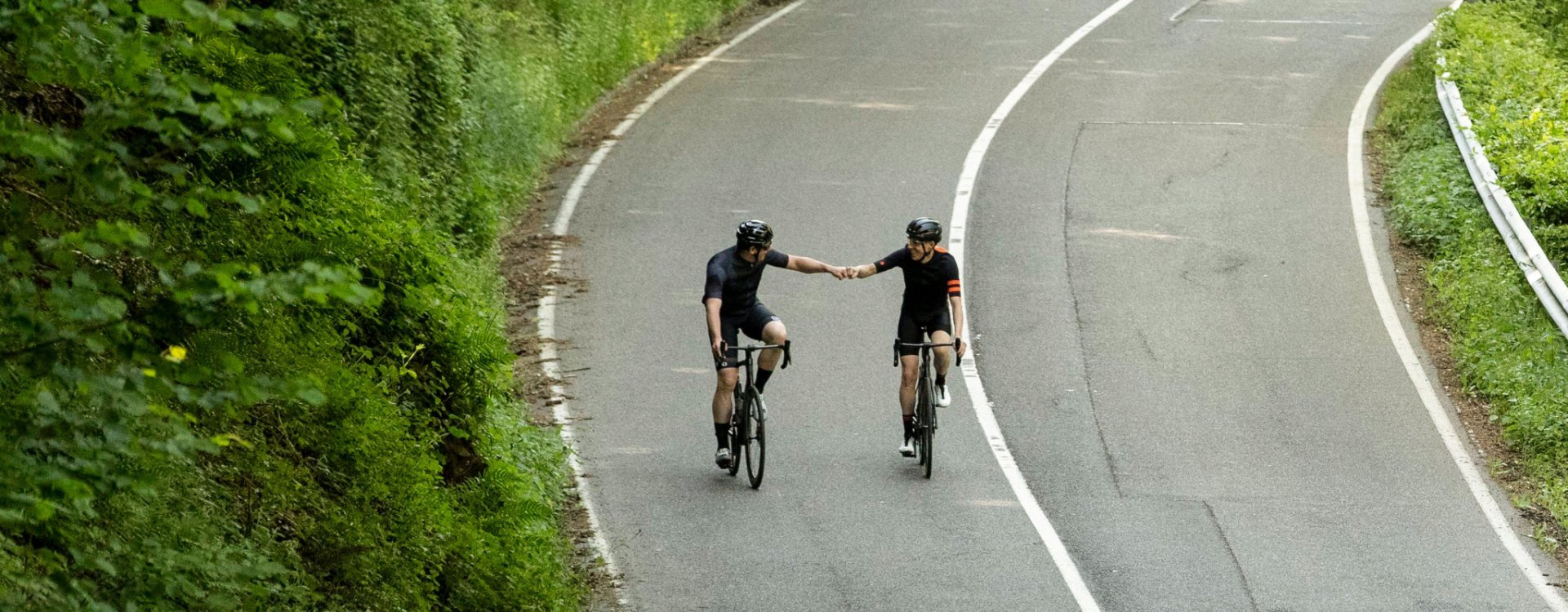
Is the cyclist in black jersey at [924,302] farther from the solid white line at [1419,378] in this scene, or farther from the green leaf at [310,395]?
the green leaf at [310,395]

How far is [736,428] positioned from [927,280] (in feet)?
6.16

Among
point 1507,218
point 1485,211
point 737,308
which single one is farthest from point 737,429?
point 1485,211

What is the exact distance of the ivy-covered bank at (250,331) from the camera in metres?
4.60

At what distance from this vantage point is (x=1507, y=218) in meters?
17.5

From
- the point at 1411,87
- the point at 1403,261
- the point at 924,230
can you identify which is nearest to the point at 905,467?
the point at 924,230

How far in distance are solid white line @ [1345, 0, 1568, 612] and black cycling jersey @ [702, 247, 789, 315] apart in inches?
229

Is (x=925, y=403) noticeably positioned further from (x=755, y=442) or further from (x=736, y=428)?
(x=736, y=428)

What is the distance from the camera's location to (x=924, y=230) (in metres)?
12.3

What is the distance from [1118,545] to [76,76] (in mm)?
8409

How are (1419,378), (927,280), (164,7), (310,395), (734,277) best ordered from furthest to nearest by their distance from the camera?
1. (1419,378)
2. (927,280)
3. (734,277)
4. (310,395)
5. (164,7)

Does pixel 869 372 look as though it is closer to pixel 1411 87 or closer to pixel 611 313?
pixel 611 313

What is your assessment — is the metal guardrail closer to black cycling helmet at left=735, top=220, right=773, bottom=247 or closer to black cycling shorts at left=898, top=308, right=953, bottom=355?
black cycling shorts at left=898, top=308, right=953, bottom=355

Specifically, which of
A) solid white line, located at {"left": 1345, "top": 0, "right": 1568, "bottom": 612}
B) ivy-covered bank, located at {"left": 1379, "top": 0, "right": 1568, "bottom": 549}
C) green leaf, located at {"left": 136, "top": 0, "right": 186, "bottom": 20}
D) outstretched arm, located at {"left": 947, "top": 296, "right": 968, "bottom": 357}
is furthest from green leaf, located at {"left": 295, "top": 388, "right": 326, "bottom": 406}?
ivy-covered bank, located at {"left": 1379, "top": 0, "right": 1568, "bottom": 549}

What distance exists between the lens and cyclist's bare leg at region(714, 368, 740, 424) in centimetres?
1231
